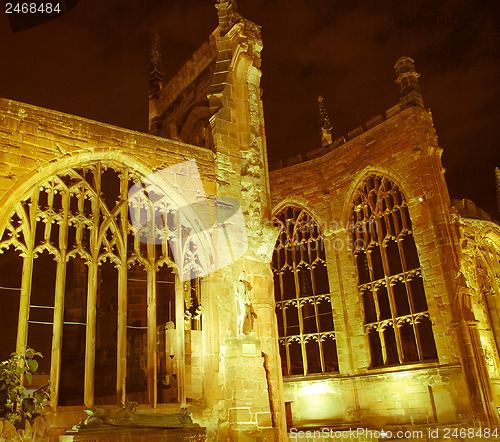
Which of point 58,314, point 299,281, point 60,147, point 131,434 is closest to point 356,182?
point 299,281

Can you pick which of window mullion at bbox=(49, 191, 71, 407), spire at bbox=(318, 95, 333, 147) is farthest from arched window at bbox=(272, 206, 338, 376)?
window mullion at bbox=(49, 191, 71, 407)

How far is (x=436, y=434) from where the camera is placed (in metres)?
11.5

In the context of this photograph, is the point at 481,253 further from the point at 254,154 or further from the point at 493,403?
the point at 254,154

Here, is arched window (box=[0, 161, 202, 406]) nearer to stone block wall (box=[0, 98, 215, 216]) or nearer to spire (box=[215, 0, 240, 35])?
stone block wall (box=[0, 98, 215, 216])

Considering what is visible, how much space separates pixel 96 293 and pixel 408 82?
11264mm

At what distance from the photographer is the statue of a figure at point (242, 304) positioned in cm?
926

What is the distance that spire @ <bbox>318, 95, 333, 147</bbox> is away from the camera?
1822 centimetres

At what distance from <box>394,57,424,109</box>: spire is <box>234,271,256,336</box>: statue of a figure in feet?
28.2

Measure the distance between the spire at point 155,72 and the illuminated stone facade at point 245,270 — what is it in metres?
0.05

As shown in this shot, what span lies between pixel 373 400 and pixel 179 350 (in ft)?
23.0

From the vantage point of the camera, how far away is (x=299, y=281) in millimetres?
18000

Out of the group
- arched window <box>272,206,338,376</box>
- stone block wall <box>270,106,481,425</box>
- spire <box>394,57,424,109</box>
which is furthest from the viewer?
arched window <box>272,206,338,376</box>

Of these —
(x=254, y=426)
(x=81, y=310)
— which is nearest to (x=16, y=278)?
(x=81, y=310)

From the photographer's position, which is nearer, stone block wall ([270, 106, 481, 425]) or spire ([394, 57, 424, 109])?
stone block wall ([270, 106, 481, 425])
